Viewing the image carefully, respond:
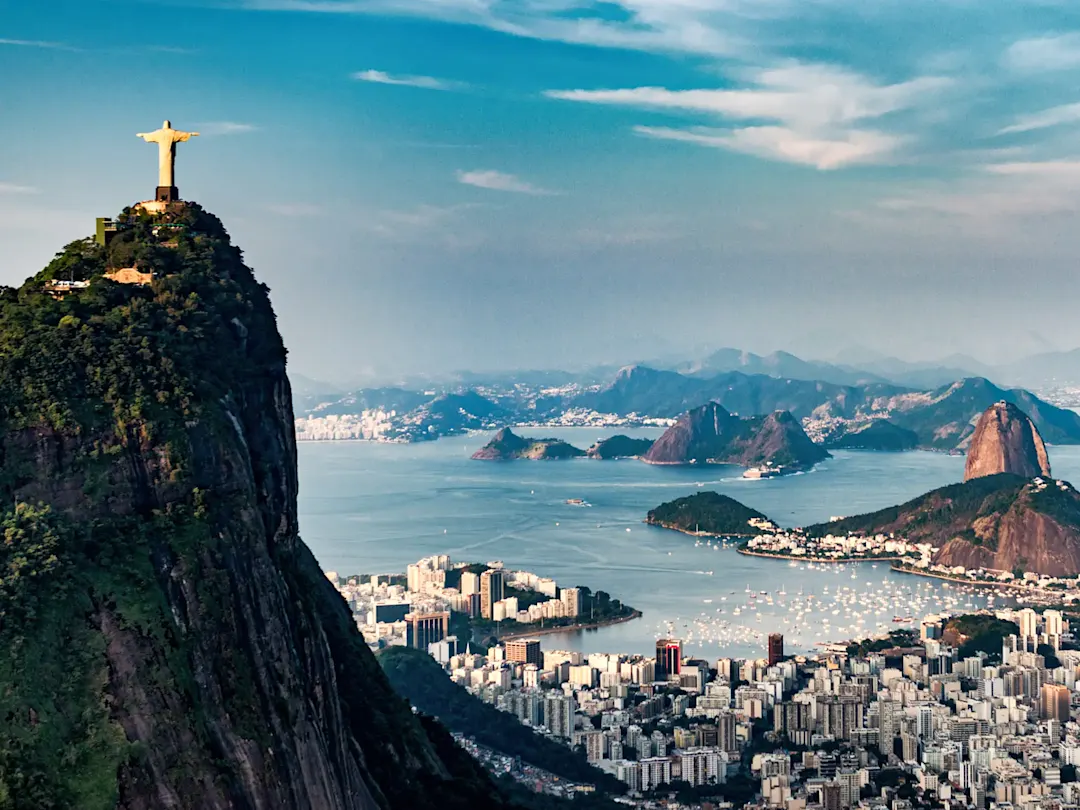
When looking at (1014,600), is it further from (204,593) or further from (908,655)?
(204,593)

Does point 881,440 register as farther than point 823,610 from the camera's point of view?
Yes

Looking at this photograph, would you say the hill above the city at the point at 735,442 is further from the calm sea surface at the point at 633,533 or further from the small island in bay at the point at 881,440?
the small island in bay at the point at 881,440

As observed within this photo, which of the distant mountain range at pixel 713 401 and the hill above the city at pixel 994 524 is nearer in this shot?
the hill above the city at pixel 994 524

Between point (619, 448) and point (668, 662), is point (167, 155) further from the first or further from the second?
point (619, 448)

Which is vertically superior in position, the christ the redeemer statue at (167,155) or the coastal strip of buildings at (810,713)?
the christ the redeemer statue at (167,155)

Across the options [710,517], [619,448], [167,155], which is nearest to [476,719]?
[167,155]

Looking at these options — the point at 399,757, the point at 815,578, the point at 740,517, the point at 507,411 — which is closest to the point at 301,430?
the point at 507,411

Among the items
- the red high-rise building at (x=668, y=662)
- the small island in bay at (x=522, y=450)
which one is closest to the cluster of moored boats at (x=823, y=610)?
the red high-rise building at (x=668, y=662)
